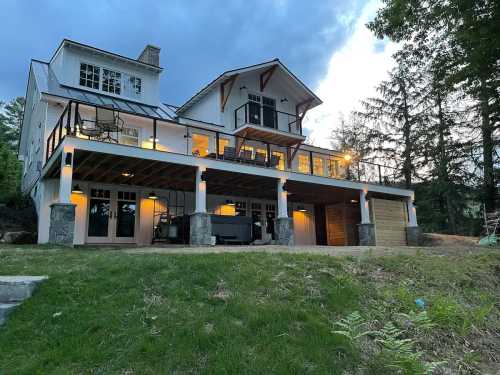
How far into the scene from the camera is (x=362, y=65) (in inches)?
959

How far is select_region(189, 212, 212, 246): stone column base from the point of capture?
11.4 meters

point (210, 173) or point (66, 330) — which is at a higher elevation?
point (210, 173)

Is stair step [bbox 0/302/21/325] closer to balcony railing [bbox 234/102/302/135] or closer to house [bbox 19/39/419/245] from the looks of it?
house [bbox 19/39/419/245]

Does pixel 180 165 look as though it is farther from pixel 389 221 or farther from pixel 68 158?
pixel 389 221

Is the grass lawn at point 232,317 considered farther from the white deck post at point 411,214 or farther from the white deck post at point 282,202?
the white deck post at point 411,214

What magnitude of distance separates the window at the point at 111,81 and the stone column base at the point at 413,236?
14.4 m

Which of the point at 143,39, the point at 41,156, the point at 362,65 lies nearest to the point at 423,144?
the point at 362,65

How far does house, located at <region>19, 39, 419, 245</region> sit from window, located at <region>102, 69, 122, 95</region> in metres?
0.06

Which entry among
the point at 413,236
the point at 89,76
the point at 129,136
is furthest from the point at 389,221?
the point at 89,76

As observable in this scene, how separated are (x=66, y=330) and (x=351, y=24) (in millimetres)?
20111

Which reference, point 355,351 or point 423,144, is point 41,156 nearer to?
point 355,351

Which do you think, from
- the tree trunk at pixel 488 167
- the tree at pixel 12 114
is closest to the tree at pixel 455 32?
the tree trunk at pixel 488 167

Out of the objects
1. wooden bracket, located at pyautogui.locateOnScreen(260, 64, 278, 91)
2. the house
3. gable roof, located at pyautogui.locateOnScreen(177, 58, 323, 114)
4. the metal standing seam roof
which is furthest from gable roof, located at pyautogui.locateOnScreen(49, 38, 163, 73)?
wooden bracket, located at pyautogui.locateOnScreen(260, 64, 278, 91)

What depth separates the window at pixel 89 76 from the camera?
15.7 meters
